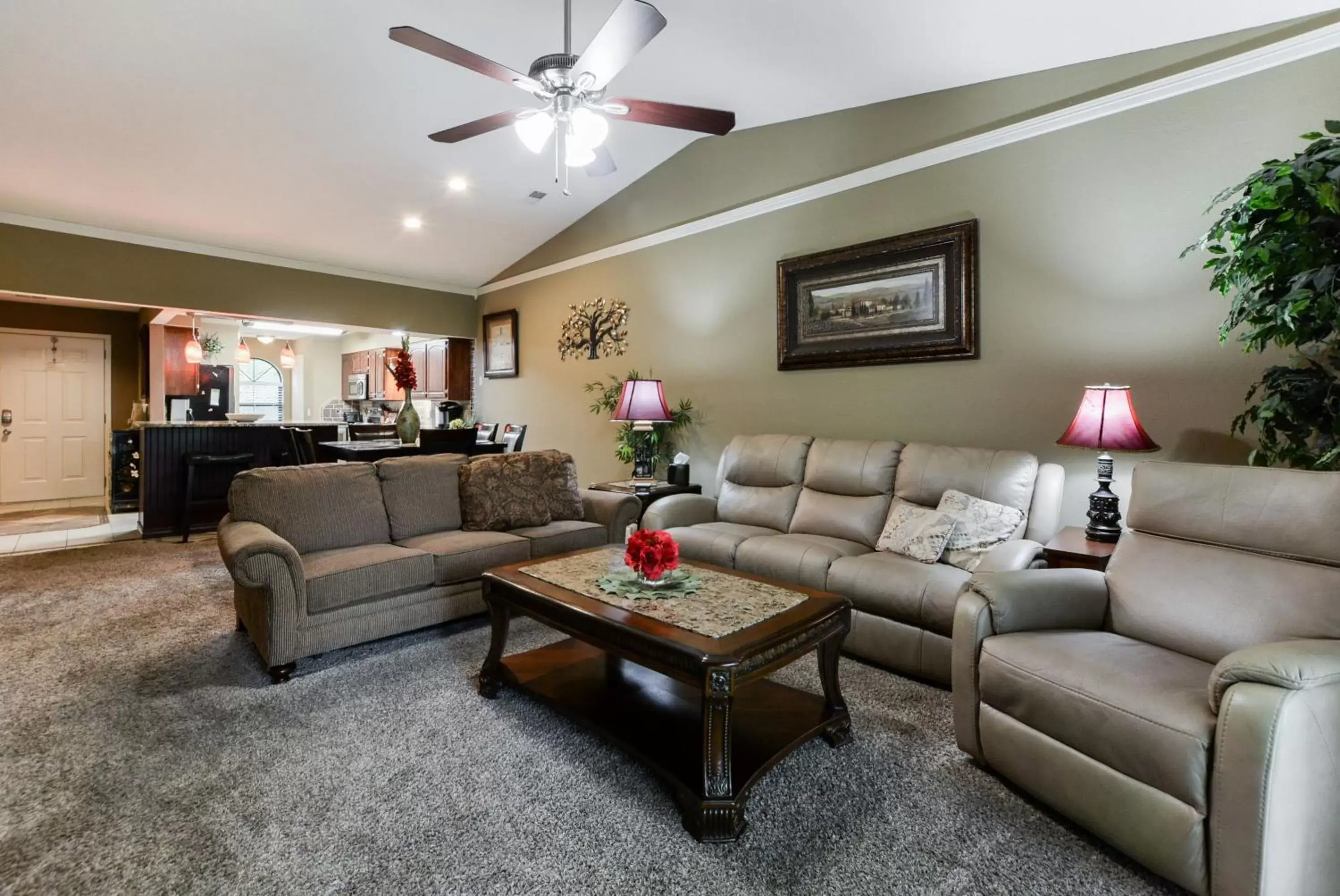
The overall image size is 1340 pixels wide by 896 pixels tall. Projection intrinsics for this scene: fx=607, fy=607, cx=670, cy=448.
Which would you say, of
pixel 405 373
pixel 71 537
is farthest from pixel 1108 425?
pixel 71 537

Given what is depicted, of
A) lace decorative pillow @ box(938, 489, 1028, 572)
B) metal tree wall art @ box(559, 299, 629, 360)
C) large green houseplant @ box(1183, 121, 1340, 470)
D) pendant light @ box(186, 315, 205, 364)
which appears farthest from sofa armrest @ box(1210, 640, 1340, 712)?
pendant light @ box(186, 315, 205, 364)

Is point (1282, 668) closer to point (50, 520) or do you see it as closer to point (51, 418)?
point (50, 520)

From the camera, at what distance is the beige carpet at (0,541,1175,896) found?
5.04 feet

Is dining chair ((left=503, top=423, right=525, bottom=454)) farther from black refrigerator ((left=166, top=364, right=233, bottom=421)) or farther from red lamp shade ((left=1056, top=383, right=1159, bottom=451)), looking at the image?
red lamp shade ((left=1056, top=383, right=1159, bottom=451))

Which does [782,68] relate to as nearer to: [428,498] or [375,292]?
[428,498]

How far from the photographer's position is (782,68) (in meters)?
3.47

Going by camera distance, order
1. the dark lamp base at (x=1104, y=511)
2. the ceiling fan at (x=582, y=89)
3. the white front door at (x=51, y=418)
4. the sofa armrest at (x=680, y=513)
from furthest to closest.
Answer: the white front door at (x=51, y=418), the sofa armrest at (x=680, y=513), the dark lamp base at (x=1104, y=511), the ceiling fan at (x=582, y=89)

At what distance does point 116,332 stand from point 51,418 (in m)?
1.20

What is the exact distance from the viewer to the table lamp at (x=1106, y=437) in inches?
98.0

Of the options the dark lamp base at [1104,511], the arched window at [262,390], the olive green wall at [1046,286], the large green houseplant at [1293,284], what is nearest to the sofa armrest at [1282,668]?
the large green houseplant at [1293,284]

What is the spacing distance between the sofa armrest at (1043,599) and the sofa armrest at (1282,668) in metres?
0.53

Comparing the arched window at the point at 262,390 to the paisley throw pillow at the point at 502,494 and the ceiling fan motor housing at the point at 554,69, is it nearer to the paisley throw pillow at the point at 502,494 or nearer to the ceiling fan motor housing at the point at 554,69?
the paisley throw pillow at the point at 502,494

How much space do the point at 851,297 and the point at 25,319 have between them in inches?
350

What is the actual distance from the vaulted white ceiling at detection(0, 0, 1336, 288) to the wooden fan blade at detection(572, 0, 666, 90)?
1046 mm
